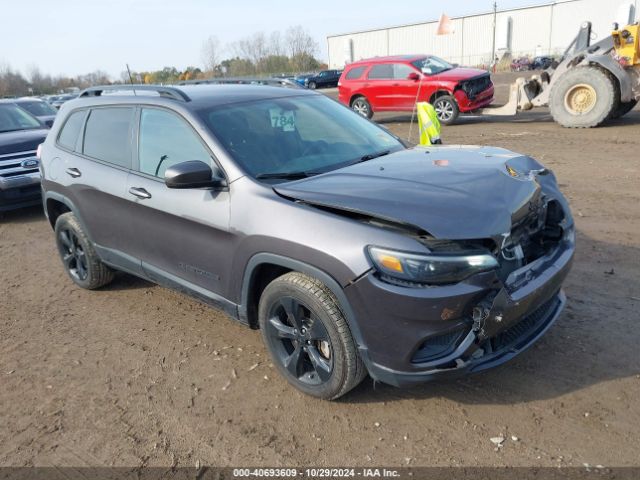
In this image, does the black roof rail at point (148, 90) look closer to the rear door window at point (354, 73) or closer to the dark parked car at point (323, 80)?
the rear door window at point (354, 73)

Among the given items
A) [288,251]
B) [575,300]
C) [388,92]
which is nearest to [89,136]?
[288,251]

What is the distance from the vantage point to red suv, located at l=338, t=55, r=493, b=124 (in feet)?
45.7

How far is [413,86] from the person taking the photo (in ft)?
48.4

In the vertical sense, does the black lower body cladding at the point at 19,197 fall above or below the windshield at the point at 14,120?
below

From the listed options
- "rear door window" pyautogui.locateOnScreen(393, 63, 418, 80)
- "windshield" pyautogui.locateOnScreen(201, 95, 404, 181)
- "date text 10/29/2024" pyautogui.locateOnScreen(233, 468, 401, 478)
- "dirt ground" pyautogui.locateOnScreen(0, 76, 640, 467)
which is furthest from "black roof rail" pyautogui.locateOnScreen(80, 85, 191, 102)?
"rear door window" pyautogui.locateOnScreen(393, 63, 418, 80)

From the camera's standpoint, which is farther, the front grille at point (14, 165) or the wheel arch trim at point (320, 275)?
the front grille at point (14, 165)

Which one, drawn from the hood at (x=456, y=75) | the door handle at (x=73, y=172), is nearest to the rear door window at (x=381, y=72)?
the hood at (x=456, y=75)

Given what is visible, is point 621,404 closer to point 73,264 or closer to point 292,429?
point 292,429

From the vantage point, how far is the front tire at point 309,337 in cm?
281

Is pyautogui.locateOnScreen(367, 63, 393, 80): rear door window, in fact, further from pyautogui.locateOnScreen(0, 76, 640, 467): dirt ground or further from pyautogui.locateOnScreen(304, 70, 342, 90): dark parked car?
pyautogui.locateOnScreen(304, 70, 342, 90): dark parked car

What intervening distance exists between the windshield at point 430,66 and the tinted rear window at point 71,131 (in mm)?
11463

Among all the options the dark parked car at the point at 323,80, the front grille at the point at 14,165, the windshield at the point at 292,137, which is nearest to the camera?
the windshield at the point at 292,137

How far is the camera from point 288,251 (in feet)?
9.46

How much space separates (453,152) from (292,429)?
2.11 metres
